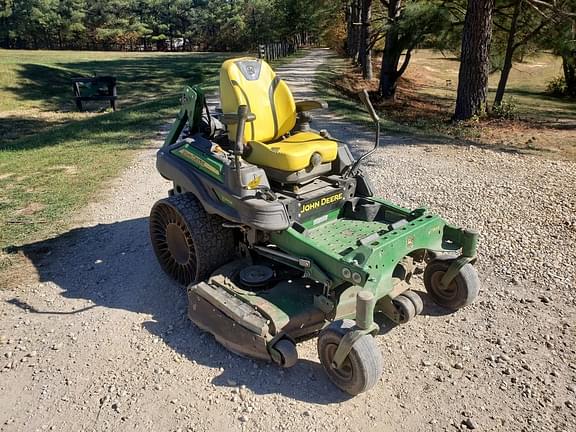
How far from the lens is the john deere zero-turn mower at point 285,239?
347cm

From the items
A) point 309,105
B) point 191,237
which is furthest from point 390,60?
point 191,237

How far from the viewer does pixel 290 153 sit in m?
4.12

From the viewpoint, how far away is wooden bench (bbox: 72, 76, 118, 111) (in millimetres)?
15570

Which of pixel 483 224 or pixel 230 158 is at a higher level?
pixel 230 158

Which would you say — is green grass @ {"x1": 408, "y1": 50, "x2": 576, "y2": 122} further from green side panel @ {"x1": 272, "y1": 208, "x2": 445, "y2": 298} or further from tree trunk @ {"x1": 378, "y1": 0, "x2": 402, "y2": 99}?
green side panel @ {"x1": 272, "y1": 208, "x2": 445, "y2": 298}

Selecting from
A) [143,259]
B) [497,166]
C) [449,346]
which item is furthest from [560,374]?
[497,166]

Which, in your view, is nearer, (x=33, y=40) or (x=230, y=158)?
(x=230, y=158)

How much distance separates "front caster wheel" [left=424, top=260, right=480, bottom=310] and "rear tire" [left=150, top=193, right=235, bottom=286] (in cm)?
176

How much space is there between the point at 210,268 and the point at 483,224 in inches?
136

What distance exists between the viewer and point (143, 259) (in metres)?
5.23

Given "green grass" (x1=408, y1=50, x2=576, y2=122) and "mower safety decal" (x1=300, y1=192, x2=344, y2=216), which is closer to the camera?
"mower safety decal" (x1=300, y1=192, x2=344, y2=216)

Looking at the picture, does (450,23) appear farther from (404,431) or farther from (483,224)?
(404,431)

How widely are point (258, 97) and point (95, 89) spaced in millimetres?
13190

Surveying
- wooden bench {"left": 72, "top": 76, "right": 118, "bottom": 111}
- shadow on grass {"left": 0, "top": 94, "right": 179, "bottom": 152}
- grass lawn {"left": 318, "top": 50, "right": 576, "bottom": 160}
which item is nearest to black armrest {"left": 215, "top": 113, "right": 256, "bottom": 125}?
shadow on grass {"left": 0, "top": 94, "right": 179, "bottom": 152}
